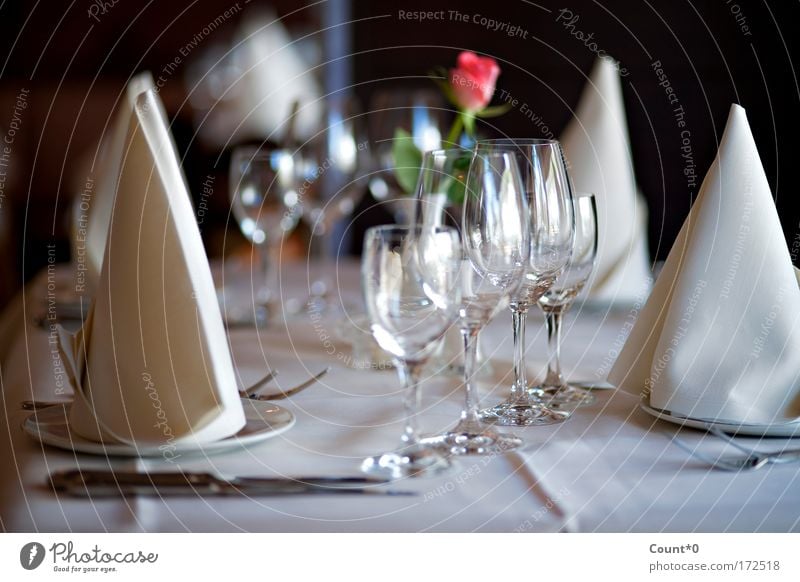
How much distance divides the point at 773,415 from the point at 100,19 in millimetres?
2592

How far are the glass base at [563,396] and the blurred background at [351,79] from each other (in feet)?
1.21

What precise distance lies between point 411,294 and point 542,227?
0.12m

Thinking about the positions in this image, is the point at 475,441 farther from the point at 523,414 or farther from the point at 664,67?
the point at 664,67

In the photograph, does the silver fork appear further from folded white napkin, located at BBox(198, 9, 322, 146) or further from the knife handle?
folded white napkin, located at BBox(198, 9, 322, 146)

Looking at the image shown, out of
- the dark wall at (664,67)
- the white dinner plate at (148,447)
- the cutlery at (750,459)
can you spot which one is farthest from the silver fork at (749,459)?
the dark wall at (664,67)

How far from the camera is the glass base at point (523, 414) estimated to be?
1.62ft

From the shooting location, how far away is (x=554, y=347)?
0.57m

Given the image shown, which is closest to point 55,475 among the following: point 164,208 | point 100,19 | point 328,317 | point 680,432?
point 164,208

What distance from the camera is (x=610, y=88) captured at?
2.78 ft

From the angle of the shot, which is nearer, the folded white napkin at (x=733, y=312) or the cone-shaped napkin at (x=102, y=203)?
the folded white napkin at (x=733, y=312)

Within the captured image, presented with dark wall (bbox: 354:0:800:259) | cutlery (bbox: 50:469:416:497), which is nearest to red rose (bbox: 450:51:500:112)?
cutlery (bbox: 50:469:416:497)

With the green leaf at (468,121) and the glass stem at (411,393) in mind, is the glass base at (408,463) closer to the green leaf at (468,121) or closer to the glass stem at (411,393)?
the glass stem at (411,393)

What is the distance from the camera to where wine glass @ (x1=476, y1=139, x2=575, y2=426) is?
494 millimetres

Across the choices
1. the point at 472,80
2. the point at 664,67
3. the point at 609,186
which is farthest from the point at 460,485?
the point at 664,67
